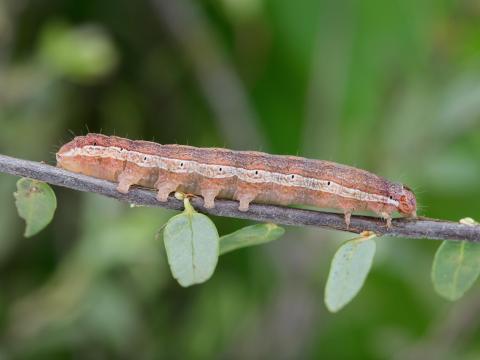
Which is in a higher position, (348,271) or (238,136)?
(238,136)

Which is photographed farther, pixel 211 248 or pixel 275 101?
pixel 275 101

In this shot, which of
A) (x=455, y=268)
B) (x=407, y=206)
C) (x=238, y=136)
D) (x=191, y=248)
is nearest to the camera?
(x=191, y=248)

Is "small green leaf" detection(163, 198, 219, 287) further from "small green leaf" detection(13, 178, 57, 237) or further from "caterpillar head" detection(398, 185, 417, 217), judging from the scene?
"caterpillar head" detection(398, 185, 417, 217)

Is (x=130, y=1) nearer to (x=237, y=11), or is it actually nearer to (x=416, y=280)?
(x=237, y=11)

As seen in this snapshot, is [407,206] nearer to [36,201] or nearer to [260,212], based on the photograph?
[260,212]

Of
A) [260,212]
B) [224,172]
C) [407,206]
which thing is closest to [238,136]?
[224,172]

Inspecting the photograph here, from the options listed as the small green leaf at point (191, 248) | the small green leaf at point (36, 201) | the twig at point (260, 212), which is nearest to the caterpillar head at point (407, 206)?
the twig at point (260, 212)

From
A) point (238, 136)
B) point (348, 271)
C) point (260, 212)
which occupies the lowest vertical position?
point (348, 271)

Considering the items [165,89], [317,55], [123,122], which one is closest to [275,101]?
[317,55]
